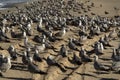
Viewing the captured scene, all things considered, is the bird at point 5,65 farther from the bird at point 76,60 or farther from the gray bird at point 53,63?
the bird at point 76,60

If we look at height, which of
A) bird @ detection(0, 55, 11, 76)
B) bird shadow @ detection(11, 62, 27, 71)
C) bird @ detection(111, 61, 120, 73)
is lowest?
bird shadow @ detection(11, 62, 27, 71)

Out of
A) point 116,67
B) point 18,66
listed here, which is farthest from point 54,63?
point 116,67

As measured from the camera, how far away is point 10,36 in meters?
30.0

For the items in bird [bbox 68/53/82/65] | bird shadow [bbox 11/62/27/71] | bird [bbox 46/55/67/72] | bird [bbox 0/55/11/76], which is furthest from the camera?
bird [bbox 68/53/82/65]

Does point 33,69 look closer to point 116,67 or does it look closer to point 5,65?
point 5,65

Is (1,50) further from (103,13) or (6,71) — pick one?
(103,13)

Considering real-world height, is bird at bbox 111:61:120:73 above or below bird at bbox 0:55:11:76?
below

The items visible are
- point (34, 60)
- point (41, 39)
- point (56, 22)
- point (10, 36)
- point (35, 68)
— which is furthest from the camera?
point (56, 22)

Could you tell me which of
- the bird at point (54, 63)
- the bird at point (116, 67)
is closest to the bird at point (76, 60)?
the bird at point (54, 63)

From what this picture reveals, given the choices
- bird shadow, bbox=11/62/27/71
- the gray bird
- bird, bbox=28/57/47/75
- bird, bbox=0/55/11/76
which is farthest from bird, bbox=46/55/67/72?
bird, bbox=0/55/11/76

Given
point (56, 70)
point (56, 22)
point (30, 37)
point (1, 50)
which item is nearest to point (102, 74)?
point (56, 70)

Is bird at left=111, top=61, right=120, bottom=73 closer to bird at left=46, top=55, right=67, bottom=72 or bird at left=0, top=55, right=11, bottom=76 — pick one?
bird at left=46, top=55, right=67, bottom=72

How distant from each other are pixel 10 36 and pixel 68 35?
14.2ft

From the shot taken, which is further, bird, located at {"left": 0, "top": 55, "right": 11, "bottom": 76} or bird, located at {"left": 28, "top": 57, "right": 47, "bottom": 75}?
bird, located at {"left": 0, "top": 55, "right": 11, "bottom": 76}
